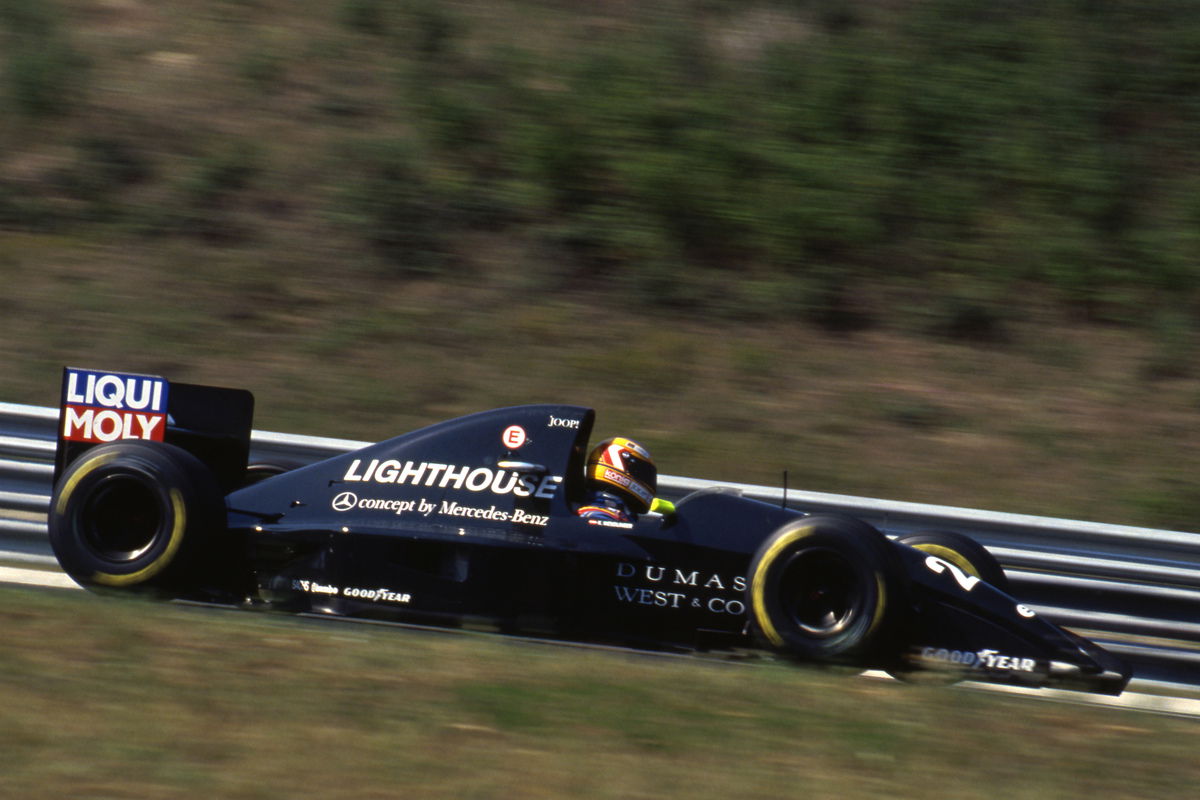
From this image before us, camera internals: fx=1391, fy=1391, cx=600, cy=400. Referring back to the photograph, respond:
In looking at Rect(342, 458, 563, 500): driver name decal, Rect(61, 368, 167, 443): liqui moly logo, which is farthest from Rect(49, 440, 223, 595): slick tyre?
Rect(342, 458, 563, 500): driver name decal

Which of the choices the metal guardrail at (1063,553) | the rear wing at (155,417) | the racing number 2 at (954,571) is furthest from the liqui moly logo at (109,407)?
the racing number 2 at (954,571)

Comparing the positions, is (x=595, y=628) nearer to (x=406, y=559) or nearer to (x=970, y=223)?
(x=406, y=559)

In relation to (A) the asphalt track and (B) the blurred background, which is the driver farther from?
(B) the blurred background

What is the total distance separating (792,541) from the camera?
19.5 ft

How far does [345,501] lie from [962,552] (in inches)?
120

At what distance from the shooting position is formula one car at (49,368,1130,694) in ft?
19.7

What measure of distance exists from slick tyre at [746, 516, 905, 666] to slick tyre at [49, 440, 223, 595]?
2.53 m

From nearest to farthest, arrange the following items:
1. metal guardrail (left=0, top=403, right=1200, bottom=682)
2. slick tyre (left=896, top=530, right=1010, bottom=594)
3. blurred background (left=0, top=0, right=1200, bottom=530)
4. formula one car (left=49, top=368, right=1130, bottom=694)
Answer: formula one car (left=49, top=368, right=1130, bottom=694) → slick tyre (left=896, top=530, right=1010, bottom=594) → metal guardrail (left=0, top=403, right=1200, bottom=682) → blurred background (left=0, top=0, right=1200, bottom=530)

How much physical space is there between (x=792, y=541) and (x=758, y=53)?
7.75 meters

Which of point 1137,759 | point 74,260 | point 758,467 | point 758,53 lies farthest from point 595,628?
point 758,53

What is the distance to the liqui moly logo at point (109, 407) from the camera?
6746 millimetres

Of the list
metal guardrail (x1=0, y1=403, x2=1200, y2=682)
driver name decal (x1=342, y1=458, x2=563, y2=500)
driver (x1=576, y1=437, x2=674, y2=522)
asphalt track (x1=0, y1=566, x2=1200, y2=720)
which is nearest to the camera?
asphalt track (x1=0, y1=566, x2=1200, y2=720)

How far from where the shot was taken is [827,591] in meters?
6.01

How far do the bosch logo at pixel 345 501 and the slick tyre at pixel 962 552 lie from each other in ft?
8.75
